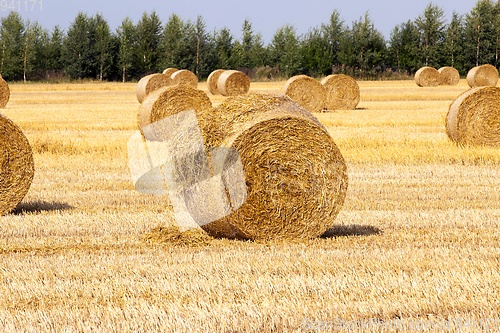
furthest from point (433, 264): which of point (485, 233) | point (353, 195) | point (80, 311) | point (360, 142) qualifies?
point (360, 142)

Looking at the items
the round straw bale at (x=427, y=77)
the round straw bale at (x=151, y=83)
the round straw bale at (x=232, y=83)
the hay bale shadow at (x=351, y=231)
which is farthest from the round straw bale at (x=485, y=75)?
the hay bale shadow at (x=351, y=231)

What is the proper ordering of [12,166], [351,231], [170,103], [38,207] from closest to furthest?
1. [351,231]
2. [12,166]
3. [38,207]
4. [170,103]

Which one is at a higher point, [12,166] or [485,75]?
[485,75]

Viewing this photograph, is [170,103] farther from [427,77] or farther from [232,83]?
[427,77]

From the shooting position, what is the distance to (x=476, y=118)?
13.3 meters

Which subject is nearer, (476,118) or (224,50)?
(476,118)

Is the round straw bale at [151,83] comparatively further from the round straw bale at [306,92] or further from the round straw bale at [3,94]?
the round straw bale at [306,92]

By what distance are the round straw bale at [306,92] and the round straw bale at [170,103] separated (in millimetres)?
7216

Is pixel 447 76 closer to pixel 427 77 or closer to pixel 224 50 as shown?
pixel 427 77

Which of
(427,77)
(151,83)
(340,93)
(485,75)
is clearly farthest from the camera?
(427,77)

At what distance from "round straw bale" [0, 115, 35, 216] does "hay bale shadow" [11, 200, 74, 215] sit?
0.23 m

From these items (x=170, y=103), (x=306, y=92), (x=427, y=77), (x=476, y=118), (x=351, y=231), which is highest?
(x=427, y=77)

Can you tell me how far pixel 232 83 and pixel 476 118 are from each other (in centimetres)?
1852

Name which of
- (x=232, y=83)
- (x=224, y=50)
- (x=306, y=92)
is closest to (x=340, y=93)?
(x=306, y=92)
